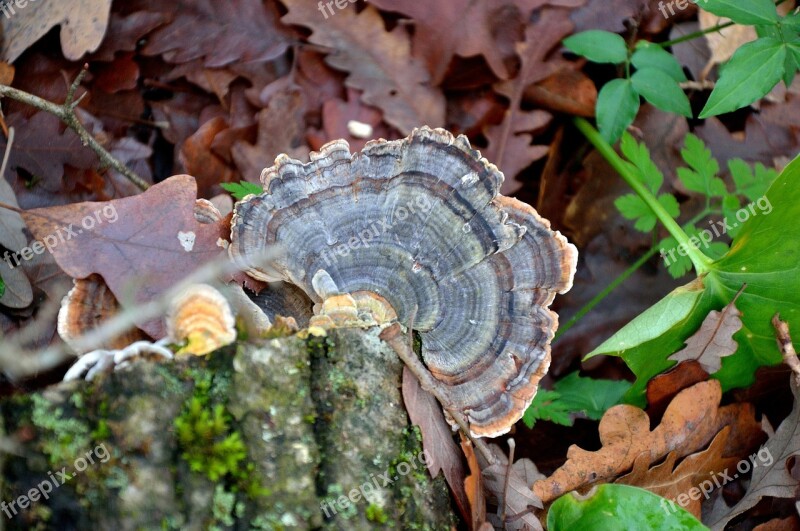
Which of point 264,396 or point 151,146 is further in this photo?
point 151,146

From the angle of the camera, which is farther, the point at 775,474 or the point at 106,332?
the point at 775,474

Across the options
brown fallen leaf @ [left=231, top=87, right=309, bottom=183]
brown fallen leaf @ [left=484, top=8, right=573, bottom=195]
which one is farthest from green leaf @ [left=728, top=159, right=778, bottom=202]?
brown fallen leaf @ [left=231, top=87, right=309, bottom=183]

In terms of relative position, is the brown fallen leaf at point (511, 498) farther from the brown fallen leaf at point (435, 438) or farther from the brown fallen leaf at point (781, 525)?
the brown fallen leaf at point (781, 525)

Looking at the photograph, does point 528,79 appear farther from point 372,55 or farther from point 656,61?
point 372,55

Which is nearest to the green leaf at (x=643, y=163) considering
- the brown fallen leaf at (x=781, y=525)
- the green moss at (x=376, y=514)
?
the brown fallen leaf at (x=781, y=525)

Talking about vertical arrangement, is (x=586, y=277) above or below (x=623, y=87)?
below

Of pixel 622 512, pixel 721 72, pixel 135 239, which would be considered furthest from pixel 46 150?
pixel 721 72

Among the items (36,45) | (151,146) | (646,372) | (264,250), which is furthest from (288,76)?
(646,372)

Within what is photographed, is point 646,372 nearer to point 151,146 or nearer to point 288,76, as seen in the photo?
point 288,76
